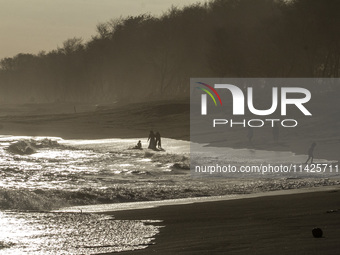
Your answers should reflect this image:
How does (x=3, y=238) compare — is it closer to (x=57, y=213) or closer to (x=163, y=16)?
(x=57, y=213)

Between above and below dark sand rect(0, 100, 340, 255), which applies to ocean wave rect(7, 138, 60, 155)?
above

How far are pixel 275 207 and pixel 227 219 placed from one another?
2.03 metres

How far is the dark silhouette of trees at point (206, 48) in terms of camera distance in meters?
73.8

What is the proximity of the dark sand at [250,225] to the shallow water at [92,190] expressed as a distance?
65 cm

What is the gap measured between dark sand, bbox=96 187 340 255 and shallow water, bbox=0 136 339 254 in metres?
0.65

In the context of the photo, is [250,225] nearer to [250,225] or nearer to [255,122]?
[250,225]

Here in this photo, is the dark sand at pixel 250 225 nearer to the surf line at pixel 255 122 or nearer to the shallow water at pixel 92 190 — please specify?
the shallow water at pixel 92 190

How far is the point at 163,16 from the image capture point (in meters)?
113

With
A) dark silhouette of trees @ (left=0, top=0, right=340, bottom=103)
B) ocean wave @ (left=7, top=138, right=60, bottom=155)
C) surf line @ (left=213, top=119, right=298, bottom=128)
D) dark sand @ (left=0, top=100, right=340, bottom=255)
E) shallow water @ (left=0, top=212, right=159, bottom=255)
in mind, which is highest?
dark silhouette of trees @ (left=0, top=0, right=340, bottom=103)

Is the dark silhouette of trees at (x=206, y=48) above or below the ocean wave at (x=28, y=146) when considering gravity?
above

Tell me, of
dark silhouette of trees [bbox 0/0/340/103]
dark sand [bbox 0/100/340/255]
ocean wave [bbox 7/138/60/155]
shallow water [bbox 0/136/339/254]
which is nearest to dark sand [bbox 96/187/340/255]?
dark sand [bbox 0/100/340/255]

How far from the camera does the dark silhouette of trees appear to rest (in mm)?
73812

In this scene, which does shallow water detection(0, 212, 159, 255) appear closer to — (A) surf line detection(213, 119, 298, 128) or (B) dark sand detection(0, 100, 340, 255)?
(B) dark sand detection(0, 100, 340, 255)

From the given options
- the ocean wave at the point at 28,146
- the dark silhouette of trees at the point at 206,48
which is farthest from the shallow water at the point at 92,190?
the dark silhouette of trees at the point at 206,48
